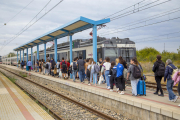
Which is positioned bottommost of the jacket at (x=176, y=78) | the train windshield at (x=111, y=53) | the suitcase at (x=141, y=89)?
the suitcase at (x=141, y=89)

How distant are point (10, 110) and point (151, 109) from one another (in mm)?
5329

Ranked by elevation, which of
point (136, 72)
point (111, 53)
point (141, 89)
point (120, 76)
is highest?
point (111, 53)

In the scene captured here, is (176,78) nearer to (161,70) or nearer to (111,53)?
(161,70)

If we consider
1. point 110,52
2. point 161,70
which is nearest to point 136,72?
point 161,70

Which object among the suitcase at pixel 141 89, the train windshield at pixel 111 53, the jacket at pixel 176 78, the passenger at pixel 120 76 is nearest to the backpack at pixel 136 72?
the suitcase at pixel 141 89

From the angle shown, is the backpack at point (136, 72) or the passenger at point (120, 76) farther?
the passenger at point (120, 76)

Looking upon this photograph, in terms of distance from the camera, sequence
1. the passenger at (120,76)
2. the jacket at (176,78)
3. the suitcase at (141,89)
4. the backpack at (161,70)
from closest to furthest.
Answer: the jacket at (176,78) → the backpack at (161,70) → the suitcase at (141,89) → the passenger at (120,76)

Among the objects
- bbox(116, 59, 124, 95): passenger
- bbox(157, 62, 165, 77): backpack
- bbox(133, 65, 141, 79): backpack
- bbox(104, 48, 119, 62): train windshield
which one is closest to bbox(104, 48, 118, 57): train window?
bbox(104, 48, 119, 62): train windshield

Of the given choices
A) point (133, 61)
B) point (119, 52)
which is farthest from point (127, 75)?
point (119, 52)

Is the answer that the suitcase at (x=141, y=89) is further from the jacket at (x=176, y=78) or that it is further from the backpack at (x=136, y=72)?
the jacket at (x=176, y=78)

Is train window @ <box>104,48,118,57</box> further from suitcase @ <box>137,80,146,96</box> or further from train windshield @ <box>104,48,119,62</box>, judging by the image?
suitcase @ <box>137,80,146,96</box>

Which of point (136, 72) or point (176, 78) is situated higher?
point (136, 72)

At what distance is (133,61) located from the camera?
728cm

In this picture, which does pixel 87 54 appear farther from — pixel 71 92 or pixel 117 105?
pixel 117 105
